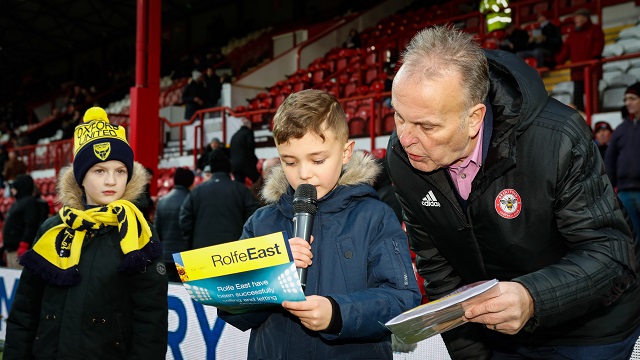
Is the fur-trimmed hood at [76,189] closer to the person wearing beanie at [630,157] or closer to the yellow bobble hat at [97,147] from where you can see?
the yellow bobble hat at [97,147]

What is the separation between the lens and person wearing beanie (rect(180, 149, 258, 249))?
6.45 meters

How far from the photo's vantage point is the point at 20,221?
7.50 meters

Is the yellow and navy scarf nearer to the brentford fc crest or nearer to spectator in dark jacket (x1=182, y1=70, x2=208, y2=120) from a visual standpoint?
the brentford fc crest

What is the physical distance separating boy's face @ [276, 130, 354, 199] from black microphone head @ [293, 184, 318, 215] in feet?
0.28

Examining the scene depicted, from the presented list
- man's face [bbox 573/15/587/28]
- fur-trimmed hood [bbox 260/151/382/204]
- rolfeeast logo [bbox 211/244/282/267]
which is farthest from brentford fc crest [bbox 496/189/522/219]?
man's face [bbox 573/15/587/28]

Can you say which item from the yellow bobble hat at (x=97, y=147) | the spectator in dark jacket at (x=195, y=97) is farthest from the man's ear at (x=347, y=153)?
the spectator in dark jacket at (x=195, y=97)

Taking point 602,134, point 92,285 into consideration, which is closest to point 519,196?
point 92,285

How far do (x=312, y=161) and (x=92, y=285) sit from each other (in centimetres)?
121

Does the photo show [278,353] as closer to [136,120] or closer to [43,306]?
[43,306]

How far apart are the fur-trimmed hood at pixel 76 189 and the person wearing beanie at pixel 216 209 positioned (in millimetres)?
3225

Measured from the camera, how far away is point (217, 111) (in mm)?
A: 13773

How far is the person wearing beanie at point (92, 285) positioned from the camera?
277 centimetres

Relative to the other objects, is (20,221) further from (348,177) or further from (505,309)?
(505,309)

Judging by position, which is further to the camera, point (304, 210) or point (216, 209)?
point (216, 209)
